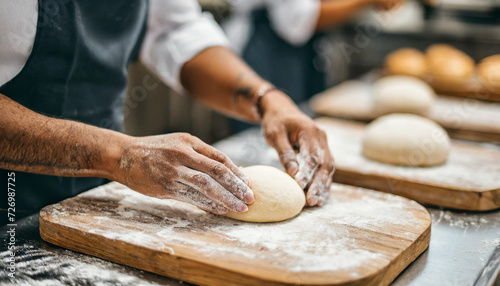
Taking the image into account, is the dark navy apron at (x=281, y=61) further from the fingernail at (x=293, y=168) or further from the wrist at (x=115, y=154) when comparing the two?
the wrist at (x=115, y=154)

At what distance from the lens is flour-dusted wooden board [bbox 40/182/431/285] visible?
1.00 metres

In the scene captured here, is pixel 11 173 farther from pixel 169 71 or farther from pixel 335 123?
pixel 335 123

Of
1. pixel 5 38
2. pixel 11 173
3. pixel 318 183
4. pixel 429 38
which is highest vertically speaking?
pixel 5 38

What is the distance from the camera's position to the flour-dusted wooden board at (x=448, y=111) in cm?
222

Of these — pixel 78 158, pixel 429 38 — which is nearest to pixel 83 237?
pixel 78 158

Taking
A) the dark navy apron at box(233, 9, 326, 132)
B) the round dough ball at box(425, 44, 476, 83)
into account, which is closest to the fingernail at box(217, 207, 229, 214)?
the dark navy apron at box(233, 9, 326, 132)

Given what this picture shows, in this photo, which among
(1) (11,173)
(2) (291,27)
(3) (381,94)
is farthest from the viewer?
(2) (291,27)

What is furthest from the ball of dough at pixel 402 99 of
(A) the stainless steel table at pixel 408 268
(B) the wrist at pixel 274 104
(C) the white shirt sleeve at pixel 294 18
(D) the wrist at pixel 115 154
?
(D) the wrist at pixel 115 154

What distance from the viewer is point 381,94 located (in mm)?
2496

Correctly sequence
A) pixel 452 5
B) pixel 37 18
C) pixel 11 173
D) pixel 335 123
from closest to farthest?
pixel 37 18, pixel 11 173, pixel 335 123, pixel 452 5

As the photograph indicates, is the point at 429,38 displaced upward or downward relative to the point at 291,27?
downward

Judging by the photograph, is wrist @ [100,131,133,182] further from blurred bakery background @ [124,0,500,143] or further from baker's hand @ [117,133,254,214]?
blurred bakery background @ [124,0,500,143]

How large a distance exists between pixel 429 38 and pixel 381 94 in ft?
4.74

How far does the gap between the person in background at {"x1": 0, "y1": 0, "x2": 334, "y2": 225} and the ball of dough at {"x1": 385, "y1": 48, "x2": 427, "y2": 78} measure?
5.11ft
